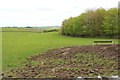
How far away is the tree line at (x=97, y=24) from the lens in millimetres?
29534

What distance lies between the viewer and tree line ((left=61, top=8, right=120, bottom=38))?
29534mm

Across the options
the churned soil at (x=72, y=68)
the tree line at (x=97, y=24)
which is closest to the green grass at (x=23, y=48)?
the churned soil at (x=72, y=68)

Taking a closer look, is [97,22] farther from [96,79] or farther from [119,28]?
[96,79]

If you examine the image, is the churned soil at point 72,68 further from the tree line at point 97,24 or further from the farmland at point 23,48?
the tree line at point 97,24

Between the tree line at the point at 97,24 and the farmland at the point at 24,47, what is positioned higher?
the tree line at the point at 97,24

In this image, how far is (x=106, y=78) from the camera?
15.3ft

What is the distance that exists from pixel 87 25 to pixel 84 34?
2.66 meters

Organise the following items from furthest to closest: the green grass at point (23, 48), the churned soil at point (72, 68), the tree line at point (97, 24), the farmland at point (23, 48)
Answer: the tree line at point (97, 24) → the green grass at point (23, 48) → the farmland at point (23, 48) → the churned soil at point (72, 68)

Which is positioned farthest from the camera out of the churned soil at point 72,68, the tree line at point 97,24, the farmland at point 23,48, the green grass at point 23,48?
the tree line at point 97,24

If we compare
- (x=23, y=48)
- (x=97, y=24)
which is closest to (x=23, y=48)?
(x=23, y=48)

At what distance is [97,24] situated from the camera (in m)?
32.9

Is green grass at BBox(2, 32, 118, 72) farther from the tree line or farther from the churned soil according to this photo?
the tree line

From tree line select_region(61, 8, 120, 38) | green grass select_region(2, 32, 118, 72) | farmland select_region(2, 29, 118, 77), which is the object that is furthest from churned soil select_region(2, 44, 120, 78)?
tree line select_region(61, 8, 120, 38)

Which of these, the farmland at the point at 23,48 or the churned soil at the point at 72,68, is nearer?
the churned soil at the point at 72,68
